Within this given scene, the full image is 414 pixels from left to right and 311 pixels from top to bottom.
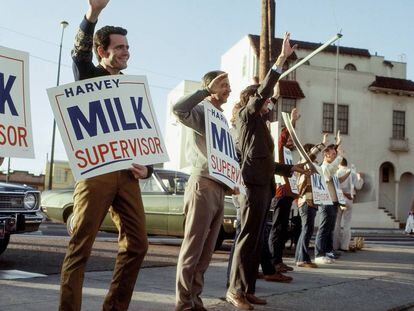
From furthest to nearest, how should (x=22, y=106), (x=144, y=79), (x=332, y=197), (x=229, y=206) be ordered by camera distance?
1. (x=229, y=206)
2. (x=332, y=197)
3. (x=144, y=79)
4. (x=22, y=106)

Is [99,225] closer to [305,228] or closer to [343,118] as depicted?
[305,228]

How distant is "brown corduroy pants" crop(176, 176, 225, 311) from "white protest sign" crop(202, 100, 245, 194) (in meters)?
0.12

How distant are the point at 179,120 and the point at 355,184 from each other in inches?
309

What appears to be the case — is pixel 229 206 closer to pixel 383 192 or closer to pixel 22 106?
pixel 22 106

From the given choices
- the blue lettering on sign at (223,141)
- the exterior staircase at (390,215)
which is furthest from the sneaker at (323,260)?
the exterior staircase at (390,215)

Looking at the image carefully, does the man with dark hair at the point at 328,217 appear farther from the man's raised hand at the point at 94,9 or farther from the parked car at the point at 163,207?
the man's raised hand at the point at 94,9

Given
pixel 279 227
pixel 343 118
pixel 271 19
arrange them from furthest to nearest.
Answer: pixel 343 118
pixel 271 19
pixel 279 227

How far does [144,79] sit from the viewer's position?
3.94 m

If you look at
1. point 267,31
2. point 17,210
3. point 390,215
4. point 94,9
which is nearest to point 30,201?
point 17,210

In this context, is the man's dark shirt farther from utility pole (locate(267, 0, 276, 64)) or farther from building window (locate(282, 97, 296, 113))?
building window (locate(282, 97, 296, 113))

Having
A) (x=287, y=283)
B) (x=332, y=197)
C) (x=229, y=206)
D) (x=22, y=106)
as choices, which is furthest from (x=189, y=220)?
(x=229, y=206)

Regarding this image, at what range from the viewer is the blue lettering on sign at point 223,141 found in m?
4.53

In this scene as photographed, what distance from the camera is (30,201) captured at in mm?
7730

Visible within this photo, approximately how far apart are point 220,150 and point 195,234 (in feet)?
2.32
